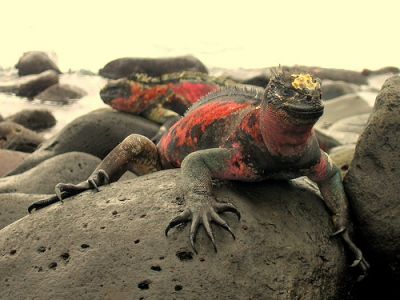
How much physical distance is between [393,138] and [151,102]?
201 inches

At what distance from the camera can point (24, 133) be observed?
8242 mm

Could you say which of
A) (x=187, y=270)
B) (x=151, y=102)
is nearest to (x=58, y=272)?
(x=187, y=270)

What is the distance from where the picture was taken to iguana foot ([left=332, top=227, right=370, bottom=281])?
3092 mm

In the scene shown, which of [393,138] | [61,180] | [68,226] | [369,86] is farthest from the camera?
[369,86]

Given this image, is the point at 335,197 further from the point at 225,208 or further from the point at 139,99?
the point at 139,99

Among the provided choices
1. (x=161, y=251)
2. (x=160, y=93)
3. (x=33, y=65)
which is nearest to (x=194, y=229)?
(x=161, y=251)

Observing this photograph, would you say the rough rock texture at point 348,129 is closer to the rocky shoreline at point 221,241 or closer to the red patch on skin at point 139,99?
the red patch on skin at point 139,99

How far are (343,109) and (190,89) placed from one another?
167 inches

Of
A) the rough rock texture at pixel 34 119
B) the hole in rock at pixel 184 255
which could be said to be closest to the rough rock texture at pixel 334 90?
the rough rock texture at pixel 34 119

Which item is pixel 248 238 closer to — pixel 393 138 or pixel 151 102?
pixel 393 138

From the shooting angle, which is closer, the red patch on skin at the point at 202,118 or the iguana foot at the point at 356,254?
the iguana foot at the point at 356,254

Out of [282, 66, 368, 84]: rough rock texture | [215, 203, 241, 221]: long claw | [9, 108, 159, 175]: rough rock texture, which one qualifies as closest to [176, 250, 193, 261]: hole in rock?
[215, 203, 241, 221]: long claw

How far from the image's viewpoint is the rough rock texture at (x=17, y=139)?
802cm

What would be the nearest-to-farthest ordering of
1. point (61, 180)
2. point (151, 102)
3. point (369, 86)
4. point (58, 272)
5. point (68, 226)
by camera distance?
point (58, 272) → point (68, 226) → point (61, 180) → point (151, 102) → point (369, 86)
